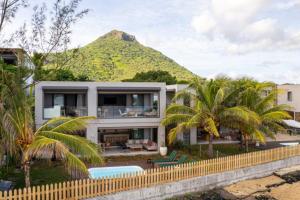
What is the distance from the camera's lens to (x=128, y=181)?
15.8 meters

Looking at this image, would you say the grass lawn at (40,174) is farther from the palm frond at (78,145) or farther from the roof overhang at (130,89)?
the roof overhang at (130,89)

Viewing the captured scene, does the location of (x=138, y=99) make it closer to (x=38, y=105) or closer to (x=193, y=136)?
(x=193, y=136)

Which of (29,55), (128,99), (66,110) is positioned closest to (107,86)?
(66,110)

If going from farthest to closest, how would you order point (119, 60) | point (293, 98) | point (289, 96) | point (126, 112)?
point (119, 60)
point (289, 96)
point (293, 98)
point (126, 112)

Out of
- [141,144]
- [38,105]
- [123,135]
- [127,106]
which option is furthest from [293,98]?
[38,105]

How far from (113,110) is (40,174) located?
8.07 meters

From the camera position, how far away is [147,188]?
16281 millimetres

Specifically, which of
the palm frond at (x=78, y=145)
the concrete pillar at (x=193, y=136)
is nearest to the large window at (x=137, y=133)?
the concrete pillar at (x=193, y=136)

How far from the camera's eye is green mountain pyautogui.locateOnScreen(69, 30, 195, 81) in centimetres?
7027

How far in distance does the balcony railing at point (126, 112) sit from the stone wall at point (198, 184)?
9258 mm

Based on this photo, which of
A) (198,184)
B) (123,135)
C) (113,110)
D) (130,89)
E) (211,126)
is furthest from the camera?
(123,135)

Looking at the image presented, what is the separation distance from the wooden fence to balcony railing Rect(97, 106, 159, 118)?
904 cm

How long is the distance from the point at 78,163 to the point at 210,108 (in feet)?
41.2

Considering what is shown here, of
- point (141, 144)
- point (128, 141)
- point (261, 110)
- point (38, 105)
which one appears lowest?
point (141, 144)
